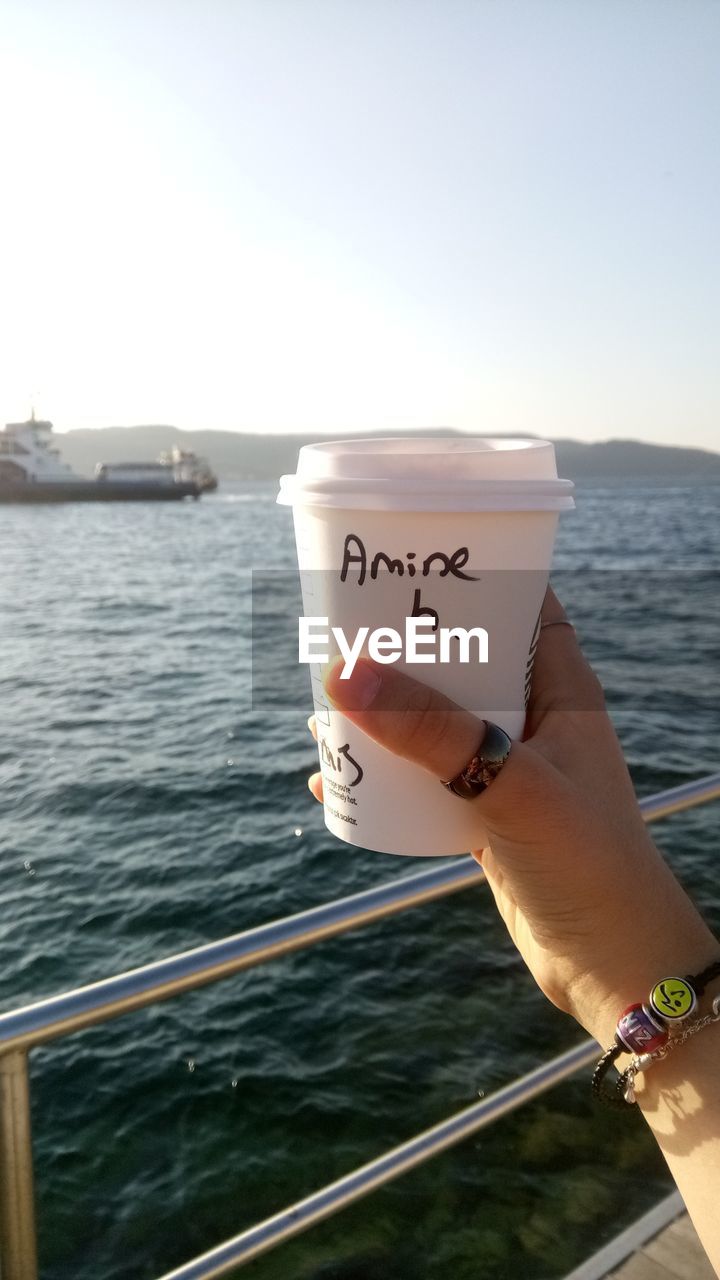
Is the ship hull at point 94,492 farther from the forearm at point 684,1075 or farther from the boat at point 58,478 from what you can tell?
the forearm at point 684,1075

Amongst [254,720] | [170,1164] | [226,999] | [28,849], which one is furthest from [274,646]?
[170,1164]

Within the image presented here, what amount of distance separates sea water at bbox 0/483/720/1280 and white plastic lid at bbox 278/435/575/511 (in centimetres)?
319

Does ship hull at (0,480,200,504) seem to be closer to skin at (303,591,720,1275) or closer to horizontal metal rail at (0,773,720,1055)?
horizontal metal rail at (0,773,720,1055)

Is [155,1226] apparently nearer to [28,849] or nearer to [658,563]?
[28,849]

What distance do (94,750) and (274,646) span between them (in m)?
8.61

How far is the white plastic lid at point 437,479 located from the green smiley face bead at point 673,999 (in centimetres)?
62

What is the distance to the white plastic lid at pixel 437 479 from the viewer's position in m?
1.01

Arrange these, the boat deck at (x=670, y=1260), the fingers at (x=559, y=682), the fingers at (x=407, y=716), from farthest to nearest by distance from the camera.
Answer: the boat deck at (x=670, y=1260) → the fingers at (x=559, y=682) → the fingers at (x=407, y=716)

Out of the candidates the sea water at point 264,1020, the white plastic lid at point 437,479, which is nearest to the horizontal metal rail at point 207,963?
the white plastic lid at point 437,479

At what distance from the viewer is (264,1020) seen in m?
6.76

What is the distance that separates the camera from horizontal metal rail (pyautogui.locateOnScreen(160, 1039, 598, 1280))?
1.46 metres

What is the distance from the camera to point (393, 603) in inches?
41.9

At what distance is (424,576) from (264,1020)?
21.2ft

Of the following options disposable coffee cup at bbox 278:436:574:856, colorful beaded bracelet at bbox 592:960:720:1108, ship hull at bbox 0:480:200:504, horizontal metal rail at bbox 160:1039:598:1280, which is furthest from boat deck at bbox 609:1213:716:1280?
ship hull at bbox 0:480:200:504
